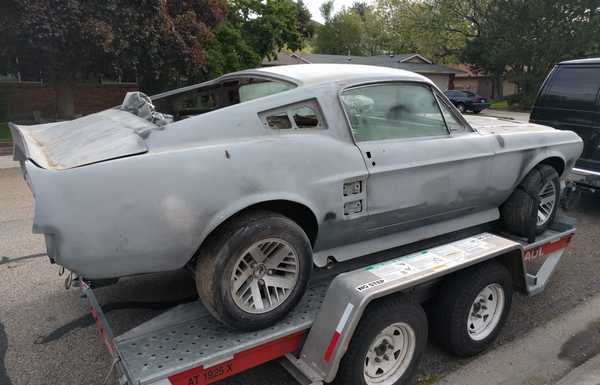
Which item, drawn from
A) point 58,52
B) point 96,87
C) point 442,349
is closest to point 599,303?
point 442,349

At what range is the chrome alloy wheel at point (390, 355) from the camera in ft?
8.99

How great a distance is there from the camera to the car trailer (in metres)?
2.39

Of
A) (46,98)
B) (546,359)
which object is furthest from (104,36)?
(546,359)

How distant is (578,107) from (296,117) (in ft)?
17.2

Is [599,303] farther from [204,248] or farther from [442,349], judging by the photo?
[204,248]

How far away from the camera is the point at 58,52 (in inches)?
473

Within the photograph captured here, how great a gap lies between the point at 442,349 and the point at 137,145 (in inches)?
97.2

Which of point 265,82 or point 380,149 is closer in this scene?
point 380,149

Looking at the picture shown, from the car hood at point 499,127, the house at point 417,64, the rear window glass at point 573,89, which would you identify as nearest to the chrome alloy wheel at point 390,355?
the car hood at point 499,127

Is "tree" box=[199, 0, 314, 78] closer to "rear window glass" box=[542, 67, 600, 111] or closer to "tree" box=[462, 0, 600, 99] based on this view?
"rear window glass" box=[542, 67, 600, 111]

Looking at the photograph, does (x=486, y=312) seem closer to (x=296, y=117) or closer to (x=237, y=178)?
(x=296, y=117)

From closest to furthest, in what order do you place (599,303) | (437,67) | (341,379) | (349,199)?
1. (341,379)
2. (349,199)
3. (599,303)
4. (437,67)

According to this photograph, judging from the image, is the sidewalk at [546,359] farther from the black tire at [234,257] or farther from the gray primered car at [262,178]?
the black tire at [234,257]

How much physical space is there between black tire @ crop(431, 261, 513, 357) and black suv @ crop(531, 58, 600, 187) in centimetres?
393
